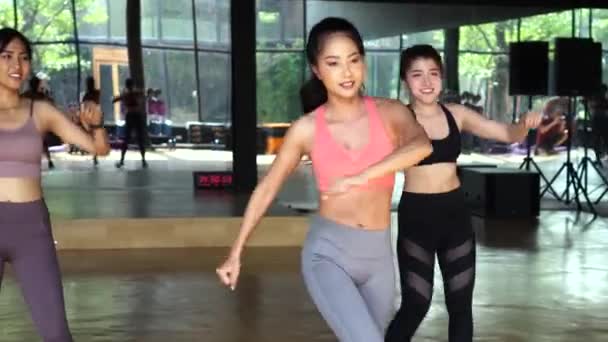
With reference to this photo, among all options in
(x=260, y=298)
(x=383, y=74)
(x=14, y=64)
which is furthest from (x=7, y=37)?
(x=383, y=74)

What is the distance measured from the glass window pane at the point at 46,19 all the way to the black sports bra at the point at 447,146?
15332 millimetres

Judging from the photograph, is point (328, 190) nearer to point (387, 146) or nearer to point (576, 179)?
point (387, 146)

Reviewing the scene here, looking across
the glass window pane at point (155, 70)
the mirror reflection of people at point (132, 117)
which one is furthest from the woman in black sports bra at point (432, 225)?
the glass window pane at point (155, 70)

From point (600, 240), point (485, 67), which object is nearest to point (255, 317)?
point (600, 240)

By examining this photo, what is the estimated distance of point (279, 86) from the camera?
17547mm

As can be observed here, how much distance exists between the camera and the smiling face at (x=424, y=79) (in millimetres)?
3807

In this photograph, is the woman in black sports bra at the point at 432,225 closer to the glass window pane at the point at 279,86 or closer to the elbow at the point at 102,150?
the elbow at the point at 102,150

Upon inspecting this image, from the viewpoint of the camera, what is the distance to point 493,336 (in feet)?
16.9

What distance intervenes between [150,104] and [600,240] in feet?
35.0

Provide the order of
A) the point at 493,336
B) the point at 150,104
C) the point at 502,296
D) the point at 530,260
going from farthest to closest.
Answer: the point at 150,104, the point at 530,260, the point at 502,296, the point at 493,336

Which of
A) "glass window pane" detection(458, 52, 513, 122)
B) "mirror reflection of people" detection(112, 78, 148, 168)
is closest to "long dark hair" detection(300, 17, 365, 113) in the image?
"glass window pane" detection(458, 52, 513, 122)

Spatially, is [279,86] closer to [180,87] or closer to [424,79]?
[180,87]

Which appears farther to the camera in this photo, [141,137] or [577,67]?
[141,137]

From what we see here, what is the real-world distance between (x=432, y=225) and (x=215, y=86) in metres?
15.6
